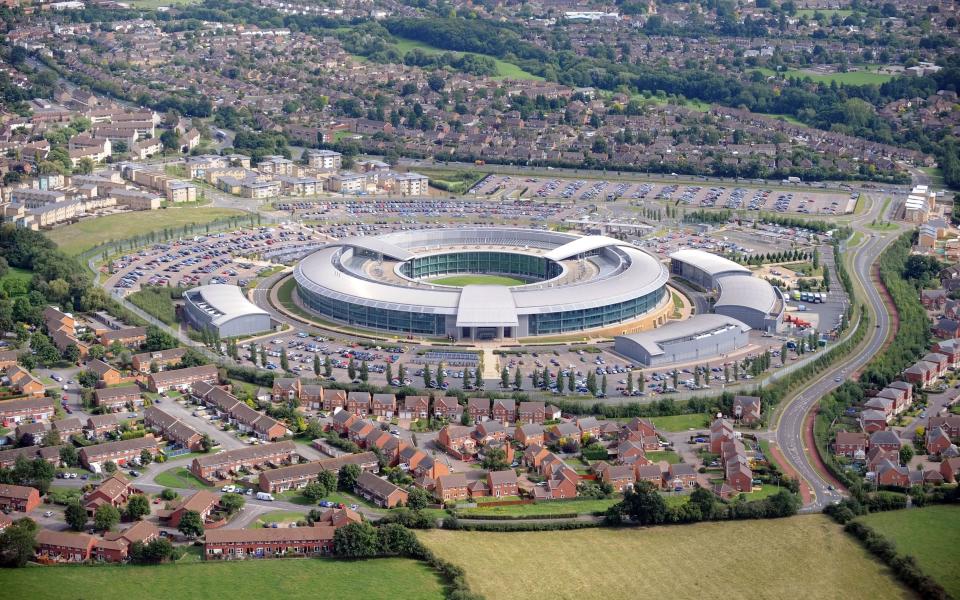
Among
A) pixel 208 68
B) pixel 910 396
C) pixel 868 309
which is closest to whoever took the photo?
pixel 910 396

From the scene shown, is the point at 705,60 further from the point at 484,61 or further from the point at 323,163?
the point at 323,163

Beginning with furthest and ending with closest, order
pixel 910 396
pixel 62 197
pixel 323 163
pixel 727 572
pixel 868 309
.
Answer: pixel 323 163 → pixel 62 197 → pixel 868 309 → pixel 910 396 → pixel 727 572

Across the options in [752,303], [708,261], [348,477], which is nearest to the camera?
[348,477]

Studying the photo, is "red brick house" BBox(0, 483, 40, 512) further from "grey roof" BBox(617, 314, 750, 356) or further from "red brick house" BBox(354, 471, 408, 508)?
"grey roof" BBox(617, 314, 750, 356)

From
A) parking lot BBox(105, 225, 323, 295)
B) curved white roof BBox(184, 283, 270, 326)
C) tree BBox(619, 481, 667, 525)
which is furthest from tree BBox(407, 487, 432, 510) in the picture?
parking lot BBox(105, 225, 323, 295)

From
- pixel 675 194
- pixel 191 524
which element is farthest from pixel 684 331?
pixel 675 194

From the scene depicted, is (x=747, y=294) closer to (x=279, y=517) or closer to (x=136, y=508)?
(x=279, y=517)

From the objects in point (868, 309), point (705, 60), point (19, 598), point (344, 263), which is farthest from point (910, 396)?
point (705, 60)

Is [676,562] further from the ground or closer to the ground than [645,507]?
closer to the ground
